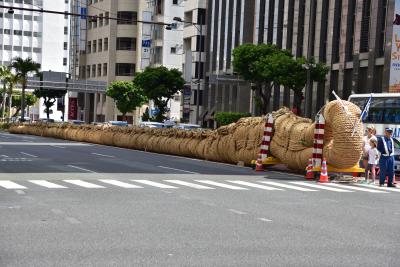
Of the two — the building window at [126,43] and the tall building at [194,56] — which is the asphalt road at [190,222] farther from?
the building window at [126,43]

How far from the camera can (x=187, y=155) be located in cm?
3828

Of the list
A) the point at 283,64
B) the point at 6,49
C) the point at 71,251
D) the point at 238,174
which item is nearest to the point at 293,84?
the point at 283,64

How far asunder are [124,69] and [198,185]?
93766mm

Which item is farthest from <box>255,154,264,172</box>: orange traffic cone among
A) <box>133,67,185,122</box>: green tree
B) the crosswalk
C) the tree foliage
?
<box>133,67,185,122</box>: green tree

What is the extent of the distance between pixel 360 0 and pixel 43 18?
4963 inches

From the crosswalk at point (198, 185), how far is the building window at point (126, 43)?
91.8m

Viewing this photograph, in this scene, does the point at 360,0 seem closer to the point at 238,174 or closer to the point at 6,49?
the point at 238,174

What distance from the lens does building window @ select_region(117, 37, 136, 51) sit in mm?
113125

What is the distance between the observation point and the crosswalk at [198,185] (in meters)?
19.0

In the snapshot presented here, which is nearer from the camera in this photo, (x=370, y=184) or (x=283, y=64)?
(x=370, y=184)

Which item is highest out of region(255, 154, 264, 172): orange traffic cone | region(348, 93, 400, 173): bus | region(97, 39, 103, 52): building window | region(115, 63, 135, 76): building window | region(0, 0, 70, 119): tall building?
region(0, 0, 70, 119): tall building

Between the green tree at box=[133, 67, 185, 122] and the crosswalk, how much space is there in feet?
185

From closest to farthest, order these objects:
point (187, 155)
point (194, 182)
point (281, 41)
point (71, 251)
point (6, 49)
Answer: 1. point (71, 251)
2. point (194, 182)
3. point (187, 155)
4. point (281, 41)
5. point (6, 49)

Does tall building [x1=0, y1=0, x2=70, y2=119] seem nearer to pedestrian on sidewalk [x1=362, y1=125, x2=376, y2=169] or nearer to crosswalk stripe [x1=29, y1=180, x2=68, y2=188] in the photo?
pedestrian on sidewalk [x1=362, y1=125, x2=376, y2=169]
